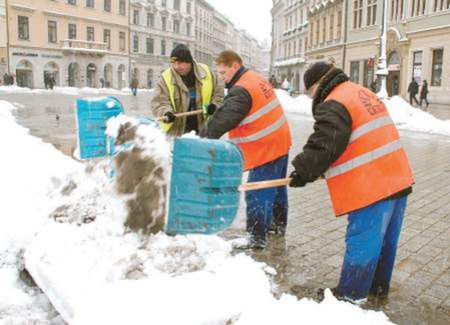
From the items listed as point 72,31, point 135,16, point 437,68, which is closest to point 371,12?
point 437,68

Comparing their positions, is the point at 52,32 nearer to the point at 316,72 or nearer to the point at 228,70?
the point at 228,70

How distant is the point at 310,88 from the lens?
3.07 metres

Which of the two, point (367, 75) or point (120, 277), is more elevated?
point (367, 75)

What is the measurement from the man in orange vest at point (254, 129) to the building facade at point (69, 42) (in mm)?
41245

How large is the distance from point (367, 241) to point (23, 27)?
1756 inches

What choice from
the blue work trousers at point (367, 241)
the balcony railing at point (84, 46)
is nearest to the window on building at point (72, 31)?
the balcony railing at point (84, 46)

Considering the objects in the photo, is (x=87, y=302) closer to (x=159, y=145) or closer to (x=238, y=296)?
(x=238, y=296)

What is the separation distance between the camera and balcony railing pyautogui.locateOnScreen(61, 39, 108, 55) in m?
44.8

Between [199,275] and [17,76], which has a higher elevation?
[17,76]

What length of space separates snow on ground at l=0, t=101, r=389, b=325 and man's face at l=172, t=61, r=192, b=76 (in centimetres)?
125

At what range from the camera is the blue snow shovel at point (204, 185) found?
2883 millimetres

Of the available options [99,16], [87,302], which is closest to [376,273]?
[87,302]

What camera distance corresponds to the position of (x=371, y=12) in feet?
108

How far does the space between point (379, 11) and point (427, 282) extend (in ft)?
102
